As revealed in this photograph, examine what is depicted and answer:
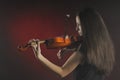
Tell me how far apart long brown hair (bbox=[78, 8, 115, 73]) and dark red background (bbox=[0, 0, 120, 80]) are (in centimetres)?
196

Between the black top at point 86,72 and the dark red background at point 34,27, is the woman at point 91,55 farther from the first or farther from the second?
the dark red background at point 34,27

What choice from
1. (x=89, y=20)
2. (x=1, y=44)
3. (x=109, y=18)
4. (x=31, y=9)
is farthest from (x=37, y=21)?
(x=89, y=20)

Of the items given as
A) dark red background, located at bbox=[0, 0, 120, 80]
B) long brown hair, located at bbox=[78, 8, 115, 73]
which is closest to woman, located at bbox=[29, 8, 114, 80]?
long brown hair, located at bbox=[78, 8, 115, 73]

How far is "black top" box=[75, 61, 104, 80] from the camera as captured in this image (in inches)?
78.0

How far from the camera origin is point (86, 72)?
199cm

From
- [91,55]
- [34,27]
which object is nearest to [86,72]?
[91,55]

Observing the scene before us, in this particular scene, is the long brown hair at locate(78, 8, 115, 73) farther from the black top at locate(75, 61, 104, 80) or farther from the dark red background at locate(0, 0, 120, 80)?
the dark red background at locate(0, 0, 120, 80)

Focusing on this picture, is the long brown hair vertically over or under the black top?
over

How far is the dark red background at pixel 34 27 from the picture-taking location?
3.99m

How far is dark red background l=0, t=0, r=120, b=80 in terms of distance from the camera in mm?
3990

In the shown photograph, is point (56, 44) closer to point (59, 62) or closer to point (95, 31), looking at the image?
point (95, 31)

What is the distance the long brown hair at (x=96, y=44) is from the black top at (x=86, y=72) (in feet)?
0.11

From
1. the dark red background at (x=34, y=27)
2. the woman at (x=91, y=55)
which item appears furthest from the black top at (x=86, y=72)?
the dark red background at (x=34, y=27)

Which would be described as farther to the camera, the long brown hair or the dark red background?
the dark red background
